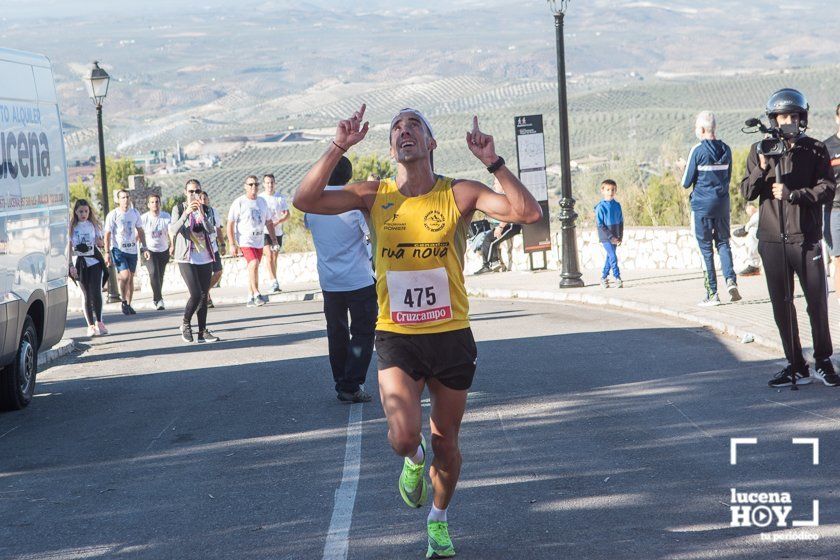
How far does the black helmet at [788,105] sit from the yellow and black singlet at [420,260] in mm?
4401

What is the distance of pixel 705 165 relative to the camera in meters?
14.8

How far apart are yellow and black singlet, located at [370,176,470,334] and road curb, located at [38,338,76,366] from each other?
9.56 meters

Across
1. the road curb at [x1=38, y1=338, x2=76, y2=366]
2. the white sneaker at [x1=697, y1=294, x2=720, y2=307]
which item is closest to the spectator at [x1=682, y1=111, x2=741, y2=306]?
the white sneaker at [x1=697, y1=294, x2=720, y2=307]

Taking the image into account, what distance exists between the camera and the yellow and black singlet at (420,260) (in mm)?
6160

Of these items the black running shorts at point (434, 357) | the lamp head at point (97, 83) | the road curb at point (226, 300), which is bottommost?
the road curb at point (226, 300)

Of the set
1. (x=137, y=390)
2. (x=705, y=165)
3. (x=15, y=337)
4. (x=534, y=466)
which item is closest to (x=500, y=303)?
(x=705, y=165)

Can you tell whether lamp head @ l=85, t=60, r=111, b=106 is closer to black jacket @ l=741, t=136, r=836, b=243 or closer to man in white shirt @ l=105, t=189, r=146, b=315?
man in white shirt @ l=105, t=189, r=146, b=315

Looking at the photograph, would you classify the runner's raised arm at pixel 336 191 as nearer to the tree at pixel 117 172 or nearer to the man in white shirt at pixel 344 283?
the man in white shirt at pixel 344 283

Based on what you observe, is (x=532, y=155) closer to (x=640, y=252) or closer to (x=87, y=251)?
(x=640, y=252)

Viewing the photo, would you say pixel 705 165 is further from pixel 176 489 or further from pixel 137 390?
pixel 176 489

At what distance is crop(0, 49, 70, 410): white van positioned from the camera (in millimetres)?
10766

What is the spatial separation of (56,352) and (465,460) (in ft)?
28.6

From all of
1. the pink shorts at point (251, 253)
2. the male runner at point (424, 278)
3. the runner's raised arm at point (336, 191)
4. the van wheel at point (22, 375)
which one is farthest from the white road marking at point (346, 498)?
the pink shorts at point (251, 253)

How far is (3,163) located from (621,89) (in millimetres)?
140329
